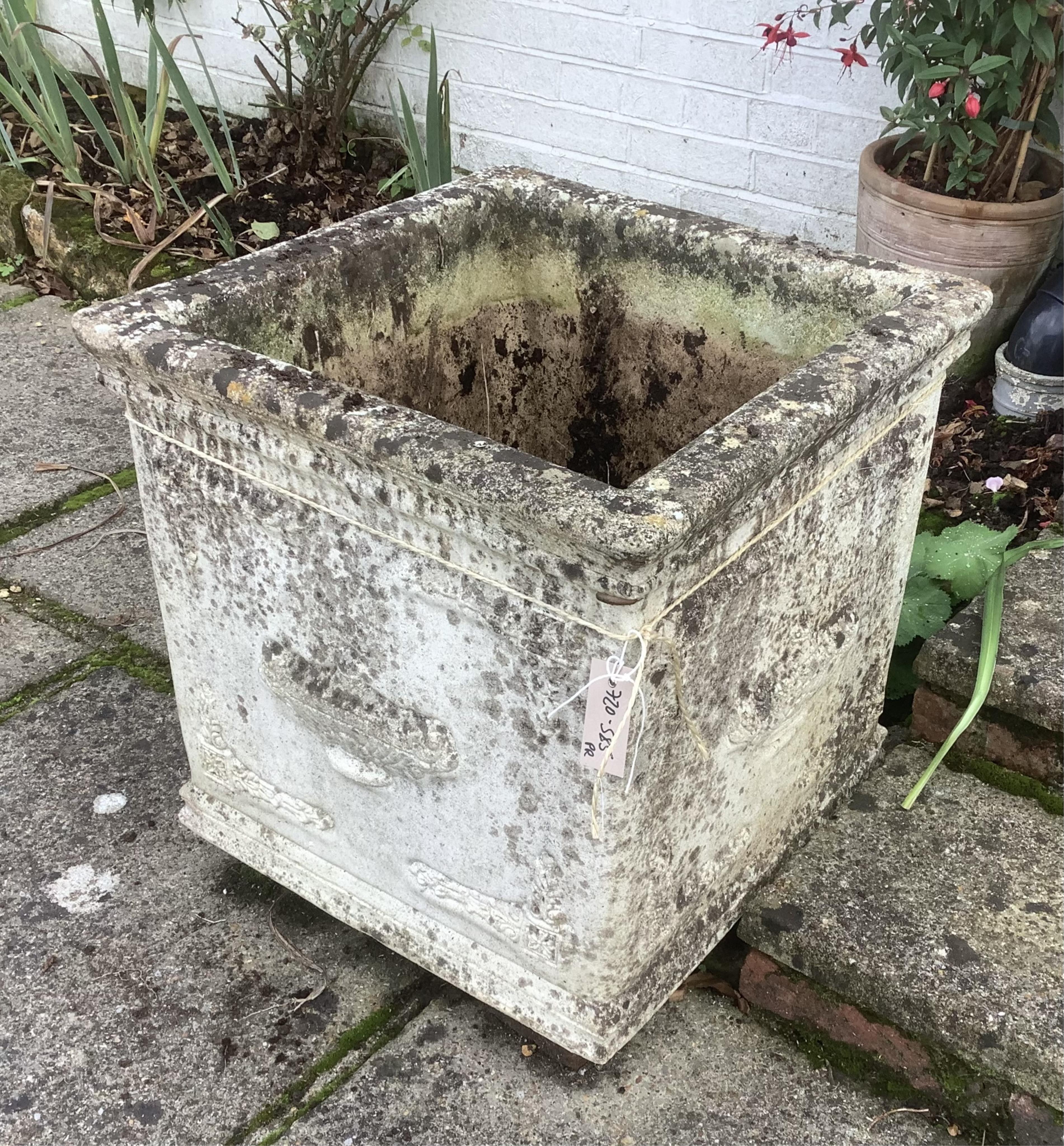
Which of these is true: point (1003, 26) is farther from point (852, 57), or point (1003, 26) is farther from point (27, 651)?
point (27, 651)

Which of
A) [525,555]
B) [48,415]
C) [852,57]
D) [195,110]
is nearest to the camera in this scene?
[525,555]

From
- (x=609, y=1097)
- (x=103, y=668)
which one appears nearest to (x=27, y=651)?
(x=103, y=668)

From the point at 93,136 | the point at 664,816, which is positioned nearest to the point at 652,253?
the point at 664,816

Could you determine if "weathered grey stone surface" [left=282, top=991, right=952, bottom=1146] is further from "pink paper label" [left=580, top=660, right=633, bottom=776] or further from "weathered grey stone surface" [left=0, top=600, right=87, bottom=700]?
"weathered grey stone surface" [left=0, top=600, right=87, bottom=700]

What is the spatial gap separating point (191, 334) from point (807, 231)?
6.33 feet

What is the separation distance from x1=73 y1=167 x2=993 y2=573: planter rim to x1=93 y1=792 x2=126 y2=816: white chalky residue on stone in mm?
784

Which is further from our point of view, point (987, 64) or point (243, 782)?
point (987, 64)

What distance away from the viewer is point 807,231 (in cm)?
290

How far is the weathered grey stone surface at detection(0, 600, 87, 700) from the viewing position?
2146 millimetres

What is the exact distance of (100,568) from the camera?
2.44 metres

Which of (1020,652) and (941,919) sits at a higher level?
(1020,652)

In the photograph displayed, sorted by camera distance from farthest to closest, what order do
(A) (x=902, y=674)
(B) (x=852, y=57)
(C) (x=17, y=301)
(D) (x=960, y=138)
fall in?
(C) (x=17, y=301)
(B) (x=852, y=57)
(D) (x=960, y=138)
(A) (x=902, y=674)

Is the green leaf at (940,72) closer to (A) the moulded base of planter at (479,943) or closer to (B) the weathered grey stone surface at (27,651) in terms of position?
(A) the moulded base of planter at (479,943)

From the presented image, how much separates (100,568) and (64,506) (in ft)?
0.86
